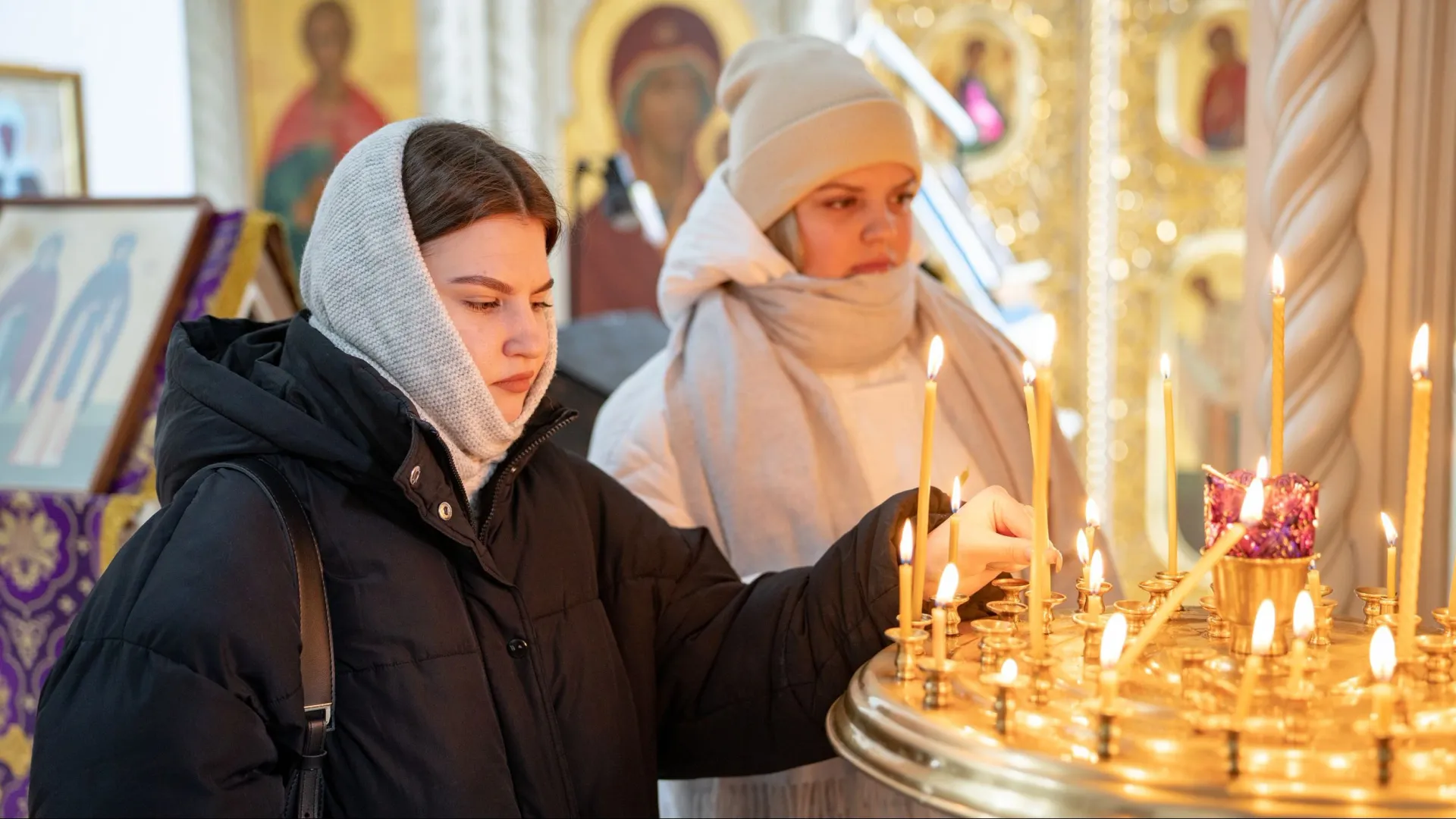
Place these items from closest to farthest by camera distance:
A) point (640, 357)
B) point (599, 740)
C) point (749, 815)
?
point (599, 740)
point (749, 815)
point (640, 357)

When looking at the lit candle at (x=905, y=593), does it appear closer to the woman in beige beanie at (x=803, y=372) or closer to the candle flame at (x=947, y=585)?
the candle flame at (x=947, y=585)

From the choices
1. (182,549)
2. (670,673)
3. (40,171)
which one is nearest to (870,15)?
(40,171)

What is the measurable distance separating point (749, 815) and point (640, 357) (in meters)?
1.88

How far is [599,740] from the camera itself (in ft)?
5.08

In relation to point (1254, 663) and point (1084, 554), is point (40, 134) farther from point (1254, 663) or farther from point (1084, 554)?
point (1254, 663)

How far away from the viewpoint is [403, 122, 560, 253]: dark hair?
1.48 meters

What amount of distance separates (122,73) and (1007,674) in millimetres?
6876

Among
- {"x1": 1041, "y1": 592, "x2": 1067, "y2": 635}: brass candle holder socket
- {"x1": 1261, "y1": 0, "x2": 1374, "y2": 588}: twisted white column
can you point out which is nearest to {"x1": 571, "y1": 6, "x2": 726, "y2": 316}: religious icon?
{"x1": 1261, "y1": 0, "x2": 1374, "y2": 588}: twisted white column

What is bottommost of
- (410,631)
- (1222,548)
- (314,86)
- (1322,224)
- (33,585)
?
(33,585)

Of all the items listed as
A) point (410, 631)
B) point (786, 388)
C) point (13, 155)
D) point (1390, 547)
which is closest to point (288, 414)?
point (410, 631)

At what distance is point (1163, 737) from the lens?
1.04 m

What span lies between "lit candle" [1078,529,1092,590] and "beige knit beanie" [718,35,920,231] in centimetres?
102

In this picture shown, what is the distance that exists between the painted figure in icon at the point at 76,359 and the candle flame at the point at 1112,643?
8.37 feet

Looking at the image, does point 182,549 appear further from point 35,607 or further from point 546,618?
point 35,607
